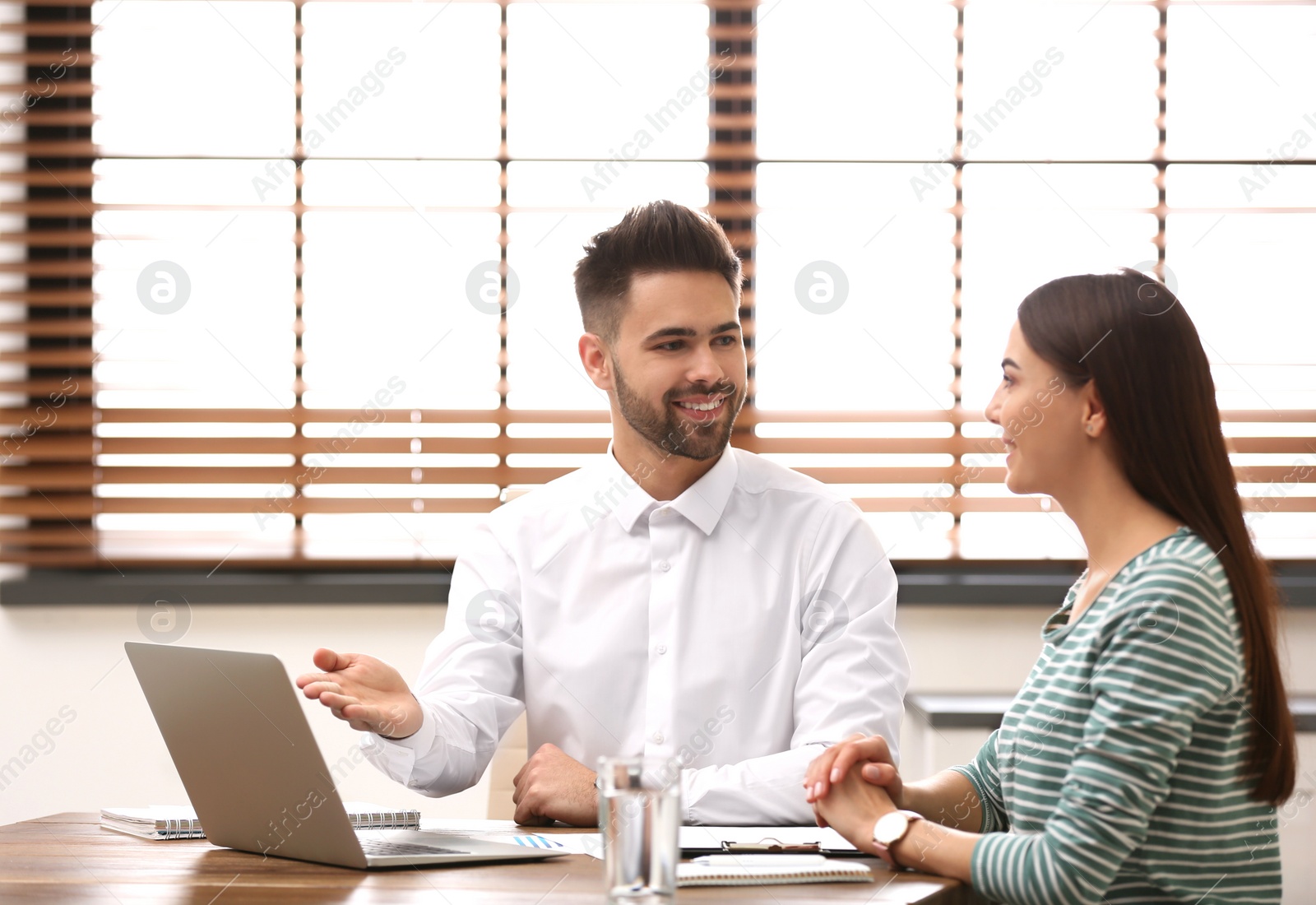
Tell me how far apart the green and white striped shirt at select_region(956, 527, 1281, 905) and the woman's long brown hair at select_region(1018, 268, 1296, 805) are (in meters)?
0.04

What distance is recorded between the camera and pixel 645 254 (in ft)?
5.96

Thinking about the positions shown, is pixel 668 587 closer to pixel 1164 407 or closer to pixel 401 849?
pixel 401 849

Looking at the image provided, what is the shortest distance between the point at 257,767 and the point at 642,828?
1.39ft

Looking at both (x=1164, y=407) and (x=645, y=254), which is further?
(x=645, y=254)

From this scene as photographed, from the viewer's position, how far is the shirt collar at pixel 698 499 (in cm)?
177

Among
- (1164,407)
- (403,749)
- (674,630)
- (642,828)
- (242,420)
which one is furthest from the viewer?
(242,420)

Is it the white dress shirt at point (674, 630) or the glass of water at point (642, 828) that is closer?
the glass of water at point (642, 828)

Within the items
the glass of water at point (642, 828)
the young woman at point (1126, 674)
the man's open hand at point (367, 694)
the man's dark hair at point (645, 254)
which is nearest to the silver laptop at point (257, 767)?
the man's open hand at point (367, 694)

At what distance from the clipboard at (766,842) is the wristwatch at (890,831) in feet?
0.17

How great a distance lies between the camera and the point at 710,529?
69.6 inches

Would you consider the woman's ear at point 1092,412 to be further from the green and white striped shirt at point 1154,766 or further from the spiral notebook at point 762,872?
the spiral notebook at point 762,872

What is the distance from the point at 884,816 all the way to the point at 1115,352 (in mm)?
510

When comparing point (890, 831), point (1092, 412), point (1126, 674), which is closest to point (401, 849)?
point (890, 831)

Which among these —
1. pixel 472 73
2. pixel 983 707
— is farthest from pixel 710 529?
pixel 472 73
